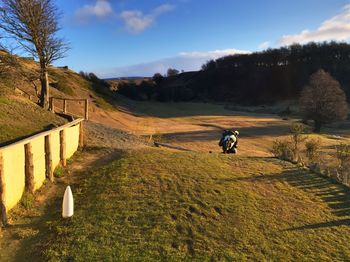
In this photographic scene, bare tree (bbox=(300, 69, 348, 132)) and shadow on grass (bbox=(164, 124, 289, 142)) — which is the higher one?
bare tree (bbox=(300, 69, 348, 132))

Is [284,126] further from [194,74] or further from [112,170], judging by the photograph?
[194,74]

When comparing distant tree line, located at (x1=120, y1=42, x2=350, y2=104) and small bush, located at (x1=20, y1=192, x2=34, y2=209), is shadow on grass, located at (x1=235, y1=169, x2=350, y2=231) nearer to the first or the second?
small bush, located at (x1=20, y1=192, x2=34, y2=209)

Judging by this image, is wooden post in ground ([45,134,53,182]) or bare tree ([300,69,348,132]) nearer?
wooden post in ground ([45,134,53,182])

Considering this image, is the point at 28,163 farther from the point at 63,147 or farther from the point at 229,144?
the point at 229,144

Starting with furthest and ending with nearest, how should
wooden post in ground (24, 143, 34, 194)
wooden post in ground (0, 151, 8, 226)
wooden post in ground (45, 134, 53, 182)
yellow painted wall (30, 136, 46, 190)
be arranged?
1. wooden post in ground (45, 134, 53, 182)
2. yellow painted wall (30, 136, 46, 190)
3. wooden post in ground (24, 143, 34, 194)
4. wooden post in ground (0, 151, 8, 226)

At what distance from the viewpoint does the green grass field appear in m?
8.29

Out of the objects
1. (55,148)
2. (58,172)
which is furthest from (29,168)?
(55,148)

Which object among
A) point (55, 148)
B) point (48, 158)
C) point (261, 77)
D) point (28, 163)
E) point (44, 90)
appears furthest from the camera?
point (261, 77)

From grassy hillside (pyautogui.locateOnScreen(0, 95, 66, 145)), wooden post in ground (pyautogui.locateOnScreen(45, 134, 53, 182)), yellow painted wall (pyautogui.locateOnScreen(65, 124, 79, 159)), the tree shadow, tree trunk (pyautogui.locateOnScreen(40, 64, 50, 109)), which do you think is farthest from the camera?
tree trunk (pyautogui.locateOnScreen(40, 64, 50, 109))

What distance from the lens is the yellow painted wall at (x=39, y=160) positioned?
10930 millimetres

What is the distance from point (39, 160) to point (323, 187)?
9.01 m

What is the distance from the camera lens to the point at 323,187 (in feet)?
44.5

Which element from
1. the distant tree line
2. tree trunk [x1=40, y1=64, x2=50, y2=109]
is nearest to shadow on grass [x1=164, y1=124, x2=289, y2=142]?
tree trunk [x1=40, y1=64, x2=50, y2=109]

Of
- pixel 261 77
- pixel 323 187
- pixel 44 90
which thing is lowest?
pixel 323 187
